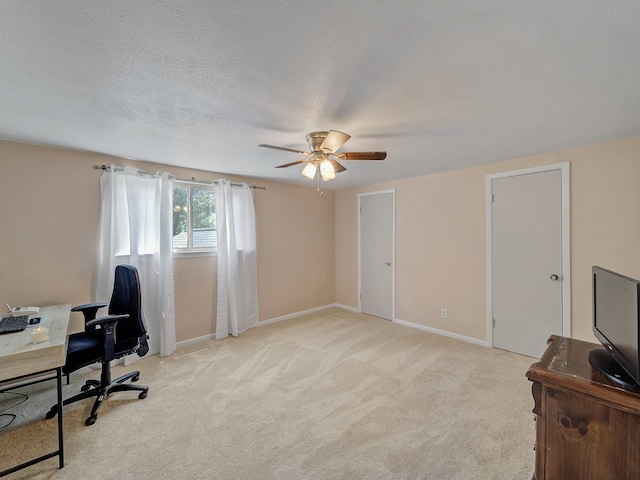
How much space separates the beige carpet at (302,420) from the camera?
5.62 feet

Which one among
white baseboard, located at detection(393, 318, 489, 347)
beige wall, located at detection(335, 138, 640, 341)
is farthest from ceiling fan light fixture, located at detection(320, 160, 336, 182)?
white baseboard, located at detection(393, 318, 489, 347)

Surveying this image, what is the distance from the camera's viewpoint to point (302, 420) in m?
2.13

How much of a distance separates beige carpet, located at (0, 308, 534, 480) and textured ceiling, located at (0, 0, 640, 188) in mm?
2253

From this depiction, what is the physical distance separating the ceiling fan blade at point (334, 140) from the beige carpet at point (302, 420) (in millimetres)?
2057

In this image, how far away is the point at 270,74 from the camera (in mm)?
1525

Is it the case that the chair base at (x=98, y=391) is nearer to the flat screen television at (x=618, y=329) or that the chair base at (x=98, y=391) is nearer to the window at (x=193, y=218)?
the window at (x=193, y=218)

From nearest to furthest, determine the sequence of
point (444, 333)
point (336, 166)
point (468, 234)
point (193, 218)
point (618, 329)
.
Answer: point (618, 329) < point (336, 166) < point (468, 234) < point (193, 218) < point (444, 333)

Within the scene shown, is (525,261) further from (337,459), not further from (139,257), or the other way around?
(139,257)

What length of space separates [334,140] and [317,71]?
56cm

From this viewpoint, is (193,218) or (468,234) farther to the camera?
(193,218)

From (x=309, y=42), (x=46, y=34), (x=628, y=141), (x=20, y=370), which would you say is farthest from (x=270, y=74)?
(x=628, y=141)

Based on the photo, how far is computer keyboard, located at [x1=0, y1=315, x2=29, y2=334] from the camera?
195 centimetres

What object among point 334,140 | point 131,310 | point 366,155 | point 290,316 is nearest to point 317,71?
point 334,140

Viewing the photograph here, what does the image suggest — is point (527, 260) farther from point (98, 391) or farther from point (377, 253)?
point (98, 391)
